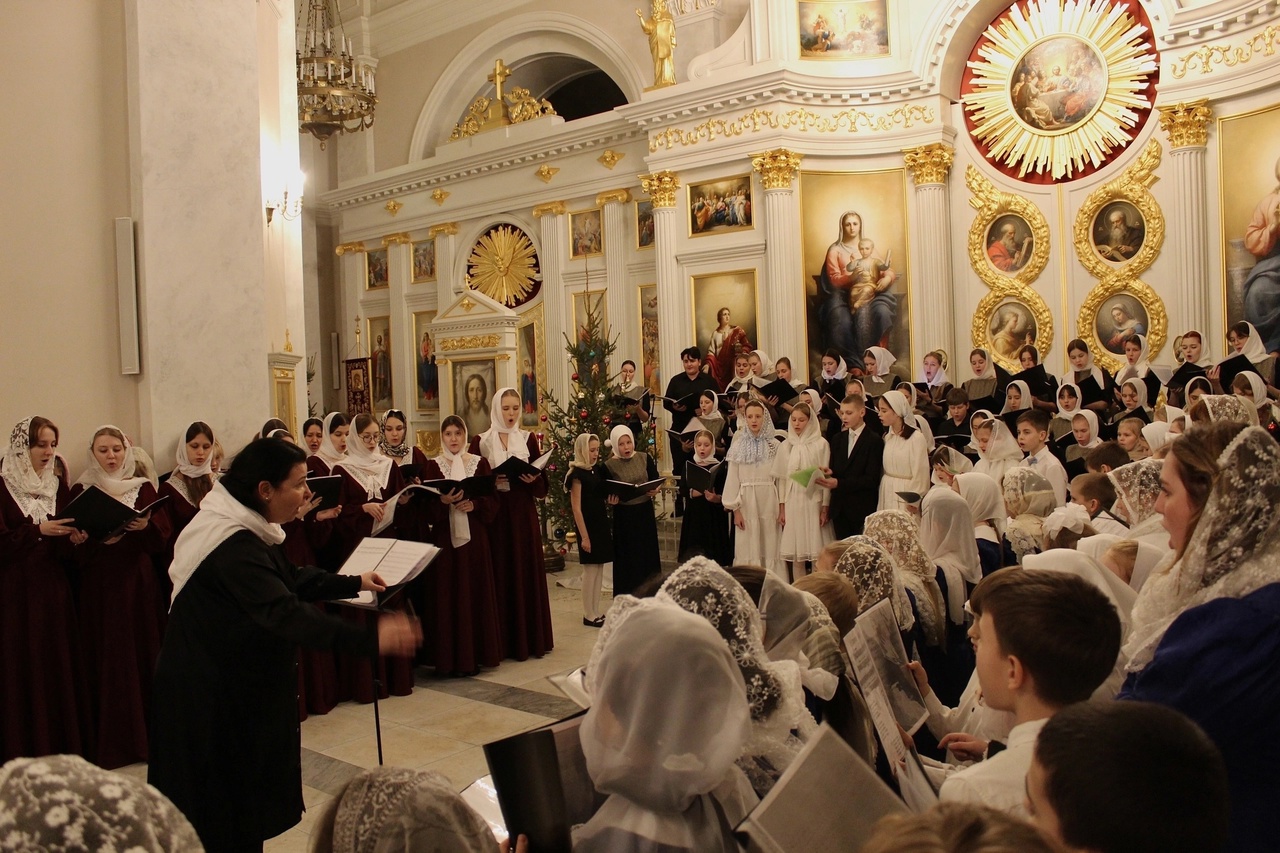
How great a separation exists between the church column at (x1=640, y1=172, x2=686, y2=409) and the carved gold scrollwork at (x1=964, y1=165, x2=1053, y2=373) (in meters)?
4.25

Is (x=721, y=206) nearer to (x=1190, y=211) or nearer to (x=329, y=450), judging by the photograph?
(x=1190, y=211)

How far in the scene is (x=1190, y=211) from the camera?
12.5 meters

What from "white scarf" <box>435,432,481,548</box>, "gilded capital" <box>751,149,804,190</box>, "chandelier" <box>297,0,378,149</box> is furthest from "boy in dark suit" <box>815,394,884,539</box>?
"chandelier" <box>297,0,378,149</box>

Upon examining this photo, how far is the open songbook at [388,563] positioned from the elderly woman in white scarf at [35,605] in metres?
1.88

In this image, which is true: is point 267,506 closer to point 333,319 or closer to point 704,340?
point 704,340

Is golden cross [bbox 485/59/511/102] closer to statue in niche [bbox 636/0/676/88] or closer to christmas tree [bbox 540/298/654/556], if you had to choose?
statue in niche [bbox 636/0/676/88]

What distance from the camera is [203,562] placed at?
3.36m

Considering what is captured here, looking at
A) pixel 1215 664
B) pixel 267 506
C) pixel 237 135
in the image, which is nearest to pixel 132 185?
pixel 237 135

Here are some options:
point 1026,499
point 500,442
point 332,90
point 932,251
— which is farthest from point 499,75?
point 1026,499

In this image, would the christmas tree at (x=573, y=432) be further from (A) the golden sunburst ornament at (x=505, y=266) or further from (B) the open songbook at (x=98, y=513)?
(A) the golden sunburst ornament at (x=505, y=266)

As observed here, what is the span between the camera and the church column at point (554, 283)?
18.0 metres

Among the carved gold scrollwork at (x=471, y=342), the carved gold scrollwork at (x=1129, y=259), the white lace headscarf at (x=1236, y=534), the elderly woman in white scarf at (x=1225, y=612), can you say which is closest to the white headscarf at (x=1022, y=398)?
the carved gold scrollwork at (x=1129, y=259)

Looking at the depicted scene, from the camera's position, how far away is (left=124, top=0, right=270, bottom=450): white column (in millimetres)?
5938

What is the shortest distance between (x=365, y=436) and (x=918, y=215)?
10.0 meters
